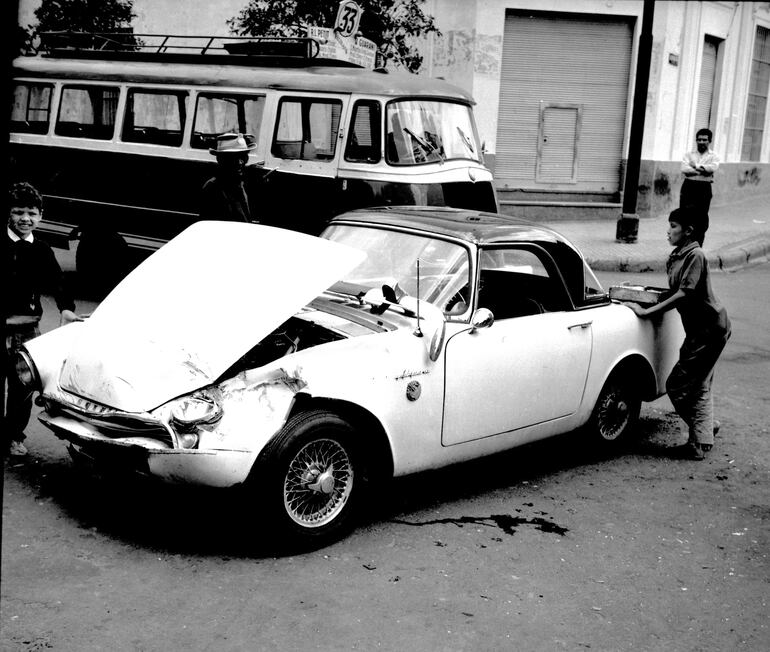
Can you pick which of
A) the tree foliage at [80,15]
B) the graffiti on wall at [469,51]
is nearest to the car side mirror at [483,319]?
the tree foliage at [80,15]

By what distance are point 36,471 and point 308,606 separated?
2.16 metres

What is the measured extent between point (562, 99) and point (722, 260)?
5.99 meters

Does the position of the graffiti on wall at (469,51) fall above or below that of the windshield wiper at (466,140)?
above

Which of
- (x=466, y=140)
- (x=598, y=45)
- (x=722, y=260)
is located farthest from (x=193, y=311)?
(x=598, y=45)

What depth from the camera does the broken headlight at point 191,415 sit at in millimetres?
4099

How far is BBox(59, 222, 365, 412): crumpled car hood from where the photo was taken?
4.28 metres

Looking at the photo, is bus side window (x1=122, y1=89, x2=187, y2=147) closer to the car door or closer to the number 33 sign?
the number 33 sign

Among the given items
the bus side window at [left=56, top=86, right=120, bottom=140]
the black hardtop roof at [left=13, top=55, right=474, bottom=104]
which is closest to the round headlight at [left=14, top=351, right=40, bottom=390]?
the black hardtop roof at [left=13, top=55, right=474, bottom=104]

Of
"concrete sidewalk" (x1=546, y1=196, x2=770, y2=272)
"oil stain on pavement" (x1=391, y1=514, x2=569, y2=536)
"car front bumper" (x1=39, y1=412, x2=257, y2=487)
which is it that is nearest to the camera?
"car front bumper" (x1=39, y1=412, x2=257, y2=487)

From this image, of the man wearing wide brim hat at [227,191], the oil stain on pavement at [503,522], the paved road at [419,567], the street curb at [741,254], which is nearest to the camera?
the paved road at [419,567]

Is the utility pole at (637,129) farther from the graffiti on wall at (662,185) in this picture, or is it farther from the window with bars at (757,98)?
the window with bars at (757,98)

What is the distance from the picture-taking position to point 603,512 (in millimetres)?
5152

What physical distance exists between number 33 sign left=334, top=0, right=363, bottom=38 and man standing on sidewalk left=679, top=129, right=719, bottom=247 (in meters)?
5.63

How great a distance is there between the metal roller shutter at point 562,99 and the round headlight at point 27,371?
49.4 ft
